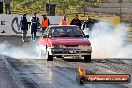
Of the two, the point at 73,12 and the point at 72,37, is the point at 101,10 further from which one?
the point at 72,37

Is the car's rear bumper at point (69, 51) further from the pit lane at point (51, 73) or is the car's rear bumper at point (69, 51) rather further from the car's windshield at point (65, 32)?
the car's windshield at point (65, 32)

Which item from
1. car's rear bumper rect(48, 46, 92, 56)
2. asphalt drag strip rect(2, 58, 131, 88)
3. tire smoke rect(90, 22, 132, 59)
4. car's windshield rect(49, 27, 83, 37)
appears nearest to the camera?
asphalt drag strip rect(2, 58, 131, 88)

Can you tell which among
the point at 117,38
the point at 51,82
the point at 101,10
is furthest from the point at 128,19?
the point at 51,82

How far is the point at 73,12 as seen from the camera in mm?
47688

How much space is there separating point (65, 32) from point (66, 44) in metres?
1.36

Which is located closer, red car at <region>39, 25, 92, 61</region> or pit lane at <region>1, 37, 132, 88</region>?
pit lane at <region>1, 37, 132, 88</region>

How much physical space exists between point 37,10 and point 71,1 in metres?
5.08

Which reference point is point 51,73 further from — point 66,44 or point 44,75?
point 66,44

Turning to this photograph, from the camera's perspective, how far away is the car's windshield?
723 inches

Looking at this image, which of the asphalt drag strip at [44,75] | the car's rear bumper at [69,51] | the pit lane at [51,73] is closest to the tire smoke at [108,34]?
the car's rear bumper at [69,51]

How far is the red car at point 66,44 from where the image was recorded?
17219 millimetres

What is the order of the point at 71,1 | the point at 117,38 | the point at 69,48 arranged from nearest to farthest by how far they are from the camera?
the point at 69,48 → the point at 117,38 → the point at 71,1

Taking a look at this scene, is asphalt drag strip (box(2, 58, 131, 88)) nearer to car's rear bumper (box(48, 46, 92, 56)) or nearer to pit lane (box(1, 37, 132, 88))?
pit lane (box(1, 37, 132, 88))

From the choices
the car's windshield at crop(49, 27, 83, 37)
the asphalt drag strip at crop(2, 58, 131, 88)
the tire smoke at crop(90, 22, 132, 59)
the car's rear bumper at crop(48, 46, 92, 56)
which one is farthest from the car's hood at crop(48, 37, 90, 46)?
the tire smoke at crop(90, 22, 132, 59)
